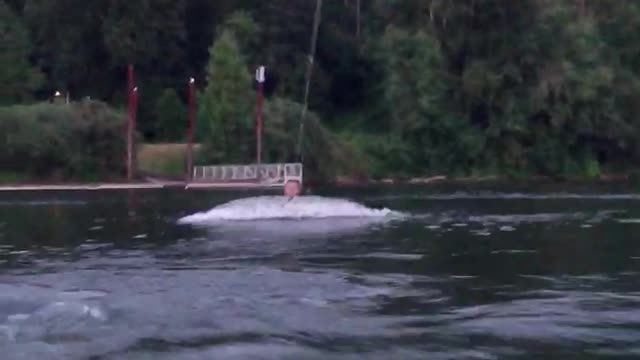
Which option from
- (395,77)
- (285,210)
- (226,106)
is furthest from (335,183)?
(285,210)

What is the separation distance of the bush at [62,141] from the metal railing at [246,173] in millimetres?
4621

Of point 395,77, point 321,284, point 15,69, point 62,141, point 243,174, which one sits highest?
point 15,69

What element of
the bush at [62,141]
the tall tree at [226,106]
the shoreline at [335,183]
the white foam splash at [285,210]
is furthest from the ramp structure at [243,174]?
the white foam splash at [285,210]

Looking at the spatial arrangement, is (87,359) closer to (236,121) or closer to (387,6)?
(236,121)

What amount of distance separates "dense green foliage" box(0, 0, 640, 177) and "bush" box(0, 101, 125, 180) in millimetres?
5288

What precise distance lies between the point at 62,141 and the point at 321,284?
1877 inches

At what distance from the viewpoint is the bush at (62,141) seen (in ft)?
226

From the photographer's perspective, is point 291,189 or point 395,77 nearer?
point 291,189

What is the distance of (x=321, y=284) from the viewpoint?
22.8 metres

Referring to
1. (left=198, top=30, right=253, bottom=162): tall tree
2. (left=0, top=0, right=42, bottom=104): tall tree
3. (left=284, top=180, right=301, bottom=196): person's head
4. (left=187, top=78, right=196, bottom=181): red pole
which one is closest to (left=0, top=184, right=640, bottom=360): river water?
(left=284, top=180, right=301, bottom=196): person's head

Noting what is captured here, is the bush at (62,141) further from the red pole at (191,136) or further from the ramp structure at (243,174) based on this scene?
the ramp structure at (243,174)

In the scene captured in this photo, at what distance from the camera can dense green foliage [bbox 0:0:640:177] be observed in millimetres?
74188

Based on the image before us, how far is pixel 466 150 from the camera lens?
75.7 meters

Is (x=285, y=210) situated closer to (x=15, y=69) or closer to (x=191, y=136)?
(x=191, y=136)
